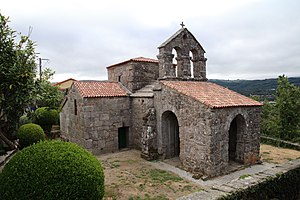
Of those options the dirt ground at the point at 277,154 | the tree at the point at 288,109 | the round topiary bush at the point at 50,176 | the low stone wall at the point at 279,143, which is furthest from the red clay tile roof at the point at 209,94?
the tree at the point at 288,109

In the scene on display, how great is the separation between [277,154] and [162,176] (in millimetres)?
7467

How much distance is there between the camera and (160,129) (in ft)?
38.7

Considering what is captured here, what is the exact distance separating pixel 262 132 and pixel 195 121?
36.3 ft

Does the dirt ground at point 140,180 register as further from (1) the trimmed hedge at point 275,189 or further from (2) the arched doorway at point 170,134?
(1) the trimmed hedge at point 275,189

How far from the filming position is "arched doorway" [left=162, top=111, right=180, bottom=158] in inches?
467

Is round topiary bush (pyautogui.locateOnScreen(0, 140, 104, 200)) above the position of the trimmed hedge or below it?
above

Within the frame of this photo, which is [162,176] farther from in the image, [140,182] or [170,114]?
[170,114]

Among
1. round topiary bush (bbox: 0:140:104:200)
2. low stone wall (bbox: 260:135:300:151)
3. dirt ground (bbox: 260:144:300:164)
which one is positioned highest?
round topiary bush (bbox: 0:140:104:200)

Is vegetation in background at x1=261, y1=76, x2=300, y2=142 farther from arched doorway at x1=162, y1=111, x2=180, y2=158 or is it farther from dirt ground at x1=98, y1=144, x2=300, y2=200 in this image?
arched doorway at x1=162, y1=111, x2=180, y2=158

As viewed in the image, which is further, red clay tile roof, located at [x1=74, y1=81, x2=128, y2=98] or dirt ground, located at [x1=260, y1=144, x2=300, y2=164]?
red clay tile roof, located at [x1=74, y1=81, x2=128, y2=98]

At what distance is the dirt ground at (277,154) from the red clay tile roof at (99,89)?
28.4 feet

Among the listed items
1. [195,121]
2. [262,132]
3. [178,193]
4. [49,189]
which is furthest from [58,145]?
[262,132]

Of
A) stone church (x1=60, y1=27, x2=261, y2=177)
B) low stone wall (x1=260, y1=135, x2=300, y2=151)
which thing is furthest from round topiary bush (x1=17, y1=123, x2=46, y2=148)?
low stone wall (x1=260, y1=135, x2=300, y2=151)

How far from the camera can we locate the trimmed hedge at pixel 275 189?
4.66 meters
